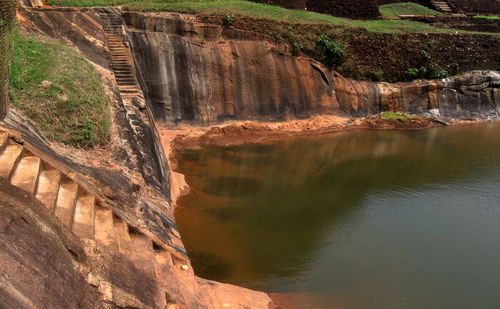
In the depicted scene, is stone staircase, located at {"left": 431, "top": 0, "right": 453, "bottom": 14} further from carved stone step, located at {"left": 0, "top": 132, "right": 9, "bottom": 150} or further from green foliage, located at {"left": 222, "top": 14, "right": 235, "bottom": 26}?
carved stone step, located at {"left": 0, "top": 132, "right": 9, "bottom": 150}

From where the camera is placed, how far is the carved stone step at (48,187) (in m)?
5.97

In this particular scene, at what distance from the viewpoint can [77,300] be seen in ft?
15.5

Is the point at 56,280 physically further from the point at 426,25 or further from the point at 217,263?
the point at 426,25

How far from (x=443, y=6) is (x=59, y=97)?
94.6 ft

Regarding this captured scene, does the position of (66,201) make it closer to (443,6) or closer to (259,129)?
(259,129)

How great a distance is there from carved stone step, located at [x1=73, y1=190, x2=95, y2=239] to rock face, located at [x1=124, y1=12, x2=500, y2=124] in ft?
37.7

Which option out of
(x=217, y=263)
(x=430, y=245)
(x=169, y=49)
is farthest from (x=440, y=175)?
(x=169, y=49)

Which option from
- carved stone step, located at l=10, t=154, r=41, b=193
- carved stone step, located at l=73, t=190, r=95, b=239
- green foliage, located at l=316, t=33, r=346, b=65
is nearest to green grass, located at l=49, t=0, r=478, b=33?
green foliage, located at l=316, t=33, r=346, b=65

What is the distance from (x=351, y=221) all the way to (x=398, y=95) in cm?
1256

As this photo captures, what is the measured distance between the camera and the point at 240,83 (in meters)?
20.0

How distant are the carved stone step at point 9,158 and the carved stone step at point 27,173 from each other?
9cm

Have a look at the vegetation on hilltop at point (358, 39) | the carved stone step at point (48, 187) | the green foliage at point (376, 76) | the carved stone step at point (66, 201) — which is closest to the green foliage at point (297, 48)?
the vegetation on hilltop at point (358, 39)

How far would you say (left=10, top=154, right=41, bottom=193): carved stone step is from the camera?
19.4 ft

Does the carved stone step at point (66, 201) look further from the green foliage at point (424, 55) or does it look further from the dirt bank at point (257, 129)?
the green foliage at point (424, 55)
